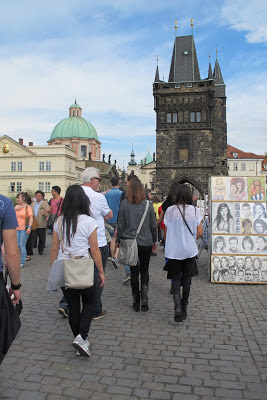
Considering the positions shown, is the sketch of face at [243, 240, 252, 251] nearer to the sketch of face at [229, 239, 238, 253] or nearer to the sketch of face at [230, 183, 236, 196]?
the sketch of face at [229, 239, 238, 253]

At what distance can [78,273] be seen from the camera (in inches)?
145

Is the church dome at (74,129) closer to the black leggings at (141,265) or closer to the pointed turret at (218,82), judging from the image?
the pointed turret at (218,82)

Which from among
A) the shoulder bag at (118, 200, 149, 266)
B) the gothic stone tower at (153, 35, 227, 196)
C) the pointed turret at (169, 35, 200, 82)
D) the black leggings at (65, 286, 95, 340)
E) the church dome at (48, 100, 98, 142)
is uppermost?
the pointed turret at (169, 35, 200, 82)

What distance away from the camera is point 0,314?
279 centimetres

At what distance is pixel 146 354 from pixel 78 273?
3.70 feet

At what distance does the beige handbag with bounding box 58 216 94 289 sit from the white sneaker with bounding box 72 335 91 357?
21.6 inches

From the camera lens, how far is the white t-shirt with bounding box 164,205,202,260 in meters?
5.05

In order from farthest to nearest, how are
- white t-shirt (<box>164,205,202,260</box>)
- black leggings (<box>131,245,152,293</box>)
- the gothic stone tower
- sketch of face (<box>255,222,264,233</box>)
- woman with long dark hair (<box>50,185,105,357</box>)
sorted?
the gothic stone tower
sketch of face (<box>255,222,264,233</box>)
black leggings (<box>131,245,152,293</box>)
white t-shirt (<box>164,205,202,260</box>)
woman with long dark hair (<box>50,185,105,357</box>)

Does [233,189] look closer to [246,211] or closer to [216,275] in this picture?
[246,211]

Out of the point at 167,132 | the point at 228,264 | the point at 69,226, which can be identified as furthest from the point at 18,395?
the point at 167,132

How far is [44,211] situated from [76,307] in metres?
7.79

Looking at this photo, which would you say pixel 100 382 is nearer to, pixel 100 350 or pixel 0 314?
pixel 100 350

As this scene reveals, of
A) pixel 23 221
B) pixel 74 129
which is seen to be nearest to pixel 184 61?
pixel 74 129

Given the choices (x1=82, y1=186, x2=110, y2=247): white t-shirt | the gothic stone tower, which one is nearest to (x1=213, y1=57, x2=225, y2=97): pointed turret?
the gothic stone tower
